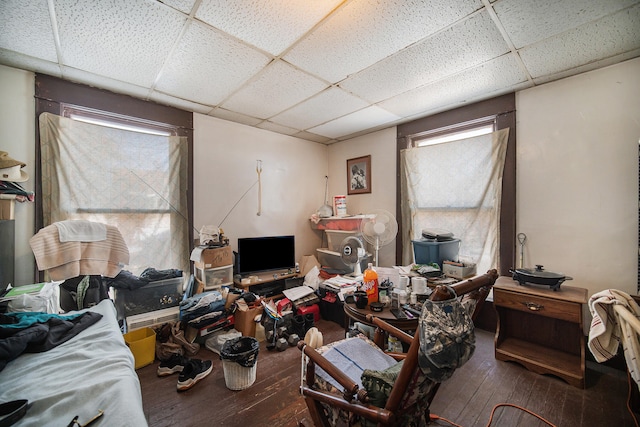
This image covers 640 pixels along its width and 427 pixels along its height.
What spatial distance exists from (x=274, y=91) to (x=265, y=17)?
984 millimetres

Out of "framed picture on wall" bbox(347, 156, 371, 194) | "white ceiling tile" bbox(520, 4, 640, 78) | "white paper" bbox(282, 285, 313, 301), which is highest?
"white ceiling tile" bbox(520, 4, 640, 78)

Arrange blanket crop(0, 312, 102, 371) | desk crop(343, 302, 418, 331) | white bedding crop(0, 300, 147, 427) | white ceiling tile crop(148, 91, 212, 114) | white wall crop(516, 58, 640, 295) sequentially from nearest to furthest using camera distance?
white bedding crop(0, 300, 147, 427)
blanket crop(0, 312, 102, 371)
desk crop(343, 302, 418, 331)
white wall crop(516, 58, 640, 295)
white ceiling tile crop(148, 91, 212, 114)

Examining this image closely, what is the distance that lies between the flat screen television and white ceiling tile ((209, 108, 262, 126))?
5.07ft

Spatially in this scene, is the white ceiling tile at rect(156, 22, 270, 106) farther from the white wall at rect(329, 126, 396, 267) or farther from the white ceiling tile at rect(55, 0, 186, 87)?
the white wall at rect(329, 126, 396, 267)

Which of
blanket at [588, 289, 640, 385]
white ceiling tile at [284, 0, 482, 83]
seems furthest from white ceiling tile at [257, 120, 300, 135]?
blanket at [588, 289, 640, 385]

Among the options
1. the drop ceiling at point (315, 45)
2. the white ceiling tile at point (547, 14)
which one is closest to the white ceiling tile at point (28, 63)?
the drop ceiling at point (315, 45)

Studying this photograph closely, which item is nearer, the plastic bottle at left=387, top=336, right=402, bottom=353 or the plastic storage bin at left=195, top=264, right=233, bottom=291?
the plastic bottle at left=387, top=336, right=402, bottom=353

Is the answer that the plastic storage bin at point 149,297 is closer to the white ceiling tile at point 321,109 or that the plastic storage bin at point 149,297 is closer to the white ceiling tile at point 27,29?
the white ceiling tile at point 27,29

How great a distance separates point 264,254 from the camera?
330 cm

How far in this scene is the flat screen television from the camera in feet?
10.3

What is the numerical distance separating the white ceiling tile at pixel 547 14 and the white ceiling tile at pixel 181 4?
1803mm

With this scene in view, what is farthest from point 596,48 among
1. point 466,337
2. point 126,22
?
point 126,22

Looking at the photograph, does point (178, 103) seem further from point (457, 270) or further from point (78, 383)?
point (457, 270)

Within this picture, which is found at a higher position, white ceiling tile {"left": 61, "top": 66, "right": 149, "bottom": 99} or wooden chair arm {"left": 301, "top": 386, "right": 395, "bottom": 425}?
white ceiling tile {"left": 61, "top": 66, "right": 149, "bottom": 99}
